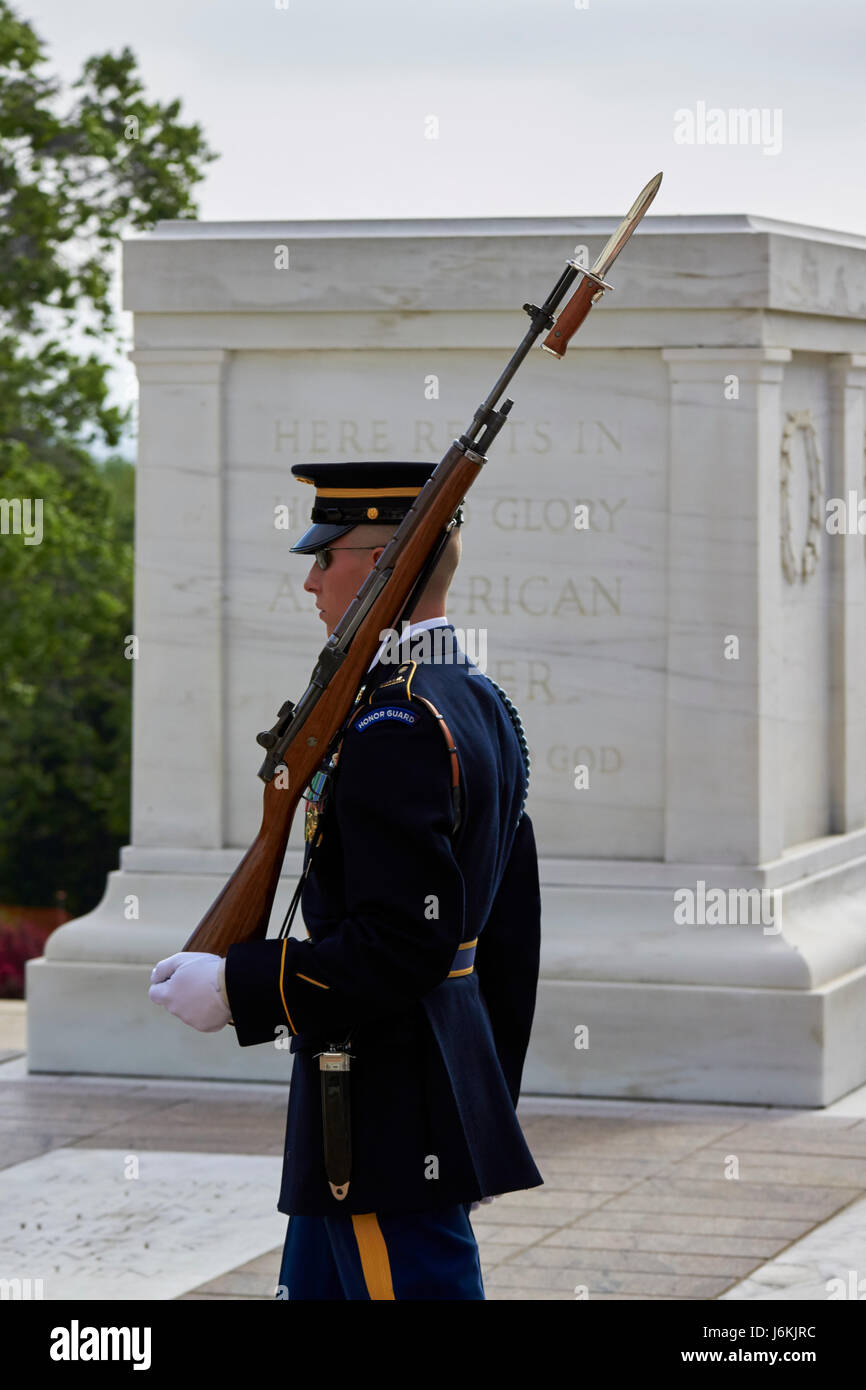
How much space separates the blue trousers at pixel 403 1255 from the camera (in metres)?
2.88

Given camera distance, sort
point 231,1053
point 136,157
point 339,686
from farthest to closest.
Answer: point 136,157 → point 231,1053 → point 339,686

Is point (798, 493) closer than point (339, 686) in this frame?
No

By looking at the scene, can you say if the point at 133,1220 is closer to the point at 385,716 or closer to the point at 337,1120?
the point at 337,1120

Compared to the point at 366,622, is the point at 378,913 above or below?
below

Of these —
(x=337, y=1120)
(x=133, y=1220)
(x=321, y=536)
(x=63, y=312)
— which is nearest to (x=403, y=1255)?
(x=337, y=1120)

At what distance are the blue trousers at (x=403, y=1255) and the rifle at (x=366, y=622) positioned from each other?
17.2 inches

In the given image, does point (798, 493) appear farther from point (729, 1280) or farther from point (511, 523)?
point (729, 1280)

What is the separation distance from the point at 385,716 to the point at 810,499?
4.31m

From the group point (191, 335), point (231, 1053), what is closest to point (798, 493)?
point (191, 335)

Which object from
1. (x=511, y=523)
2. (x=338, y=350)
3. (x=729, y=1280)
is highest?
(x=338, y=350)

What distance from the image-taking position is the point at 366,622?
2.95m

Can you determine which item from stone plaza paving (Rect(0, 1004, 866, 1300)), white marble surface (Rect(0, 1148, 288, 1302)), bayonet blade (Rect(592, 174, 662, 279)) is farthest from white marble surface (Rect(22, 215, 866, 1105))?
bayonet blade (Rect(592, 174, 662, 279))

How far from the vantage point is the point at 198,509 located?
22.2 feet
